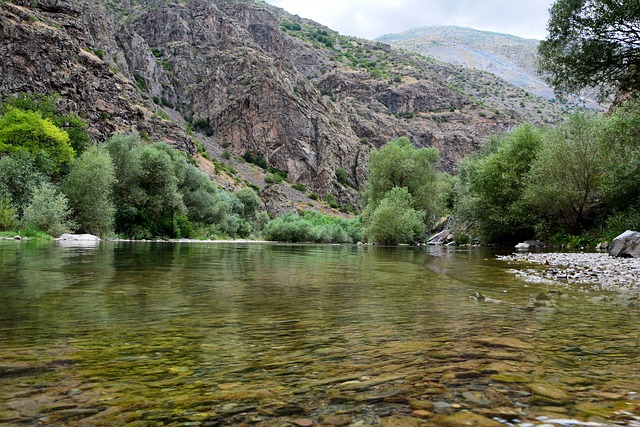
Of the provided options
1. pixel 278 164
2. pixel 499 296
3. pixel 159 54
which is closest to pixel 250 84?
Result: pixel 278 164

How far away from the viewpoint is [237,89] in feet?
392

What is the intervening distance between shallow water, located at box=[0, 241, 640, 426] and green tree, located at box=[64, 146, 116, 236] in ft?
107

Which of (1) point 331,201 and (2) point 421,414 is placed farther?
(1) point 331,201

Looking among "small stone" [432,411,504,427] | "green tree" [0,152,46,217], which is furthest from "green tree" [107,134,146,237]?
"small stone" [432,411,504,427]

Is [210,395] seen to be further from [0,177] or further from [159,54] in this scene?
[159,54]

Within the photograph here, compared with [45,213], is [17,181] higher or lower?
higher

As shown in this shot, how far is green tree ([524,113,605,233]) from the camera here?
2781cm

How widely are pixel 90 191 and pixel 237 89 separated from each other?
90.3m

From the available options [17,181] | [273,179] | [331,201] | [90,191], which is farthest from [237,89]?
[17,181]

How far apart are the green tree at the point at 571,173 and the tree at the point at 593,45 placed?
528 centimetres

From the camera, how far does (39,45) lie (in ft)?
207

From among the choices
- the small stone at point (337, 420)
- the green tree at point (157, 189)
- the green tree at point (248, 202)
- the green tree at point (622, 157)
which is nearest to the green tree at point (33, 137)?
the green tree at point (157, 189)

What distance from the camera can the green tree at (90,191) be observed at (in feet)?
117

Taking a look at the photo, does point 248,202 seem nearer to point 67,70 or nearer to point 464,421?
point 67,70
